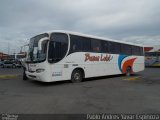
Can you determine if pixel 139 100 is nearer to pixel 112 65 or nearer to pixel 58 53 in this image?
pixel 58 53

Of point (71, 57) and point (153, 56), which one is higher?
point (153, 56)

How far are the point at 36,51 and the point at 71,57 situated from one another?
7.09ft

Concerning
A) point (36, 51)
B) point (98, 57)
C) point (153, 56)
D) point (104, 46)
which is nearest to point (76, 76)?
point (98, 57)

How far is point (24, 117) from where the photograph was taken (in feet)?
16.8

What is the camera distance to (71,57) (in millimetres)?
11586

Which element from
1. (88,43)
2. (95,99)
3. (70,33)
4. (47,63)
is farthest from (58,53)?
(95,99)

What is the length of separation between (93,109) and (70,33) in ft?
22.1

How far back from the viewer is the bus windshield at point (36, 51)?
10.4m

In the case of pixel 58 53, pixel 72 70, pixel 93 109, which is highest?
pixel 58 53

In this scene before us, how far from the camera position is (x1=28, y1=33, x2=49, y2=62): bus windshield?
10367mm

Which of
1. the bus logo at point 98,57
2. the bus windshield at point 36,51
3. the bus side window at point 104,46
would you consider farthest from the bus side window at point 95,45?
the bus windshield at point 36,51

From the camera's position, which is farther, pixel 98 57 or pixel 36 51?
pixel 98 57

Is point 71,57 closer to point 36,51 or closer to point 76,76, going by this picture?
point 76,76

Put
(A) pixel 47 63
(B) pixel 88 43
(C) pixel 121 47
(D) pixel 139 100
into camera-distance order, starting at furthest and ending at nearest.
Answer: (C) pixel 121 47
(B) pixel 88 43
(A) pixel 47 63
(D) pixel 139 100
